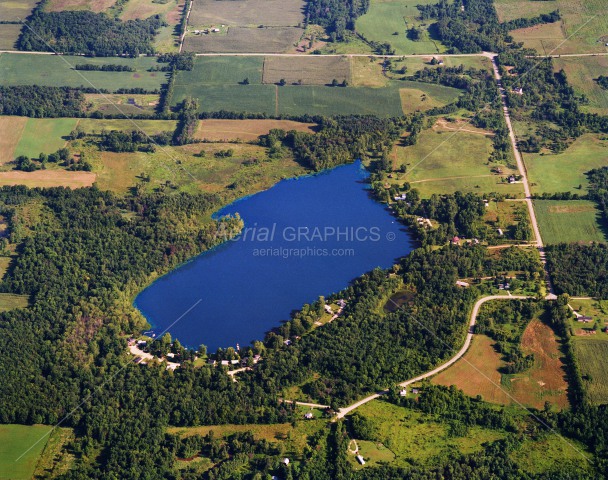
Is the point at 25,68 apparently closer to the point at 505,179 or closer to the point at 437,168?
the point at 437,168

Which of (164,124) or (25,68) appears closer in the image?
(164,124)

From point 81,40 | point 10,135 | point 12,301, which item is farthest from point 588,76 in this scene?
point 12,301

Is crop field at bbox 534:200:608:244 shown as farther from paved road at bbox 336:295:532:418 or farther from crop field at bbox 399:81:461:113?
crop field at bbox 399:81:461:113

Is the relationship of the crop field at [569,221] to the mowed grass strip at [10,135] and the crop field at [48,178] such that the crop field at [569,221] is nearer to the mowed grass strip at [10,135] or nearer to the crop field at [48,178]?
the crop field at [48,178]

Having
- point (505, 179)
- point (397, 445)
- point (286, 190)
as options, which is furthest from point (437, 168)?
point (397, 445)

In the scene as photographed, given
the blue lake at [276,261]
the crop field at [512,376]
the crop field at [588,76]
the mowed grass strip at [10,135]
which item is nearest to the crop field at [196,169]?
the blue lake at [276,261]

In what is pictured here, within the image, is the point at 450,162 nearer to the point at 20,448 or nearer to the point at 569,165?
the point at 569,165

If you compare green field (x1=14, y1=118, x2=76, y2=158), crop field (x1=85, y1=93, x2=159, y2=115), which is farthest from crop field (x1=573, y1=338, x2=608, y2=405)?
green field (x1=14, y1=118, x2=76, y2=158)
